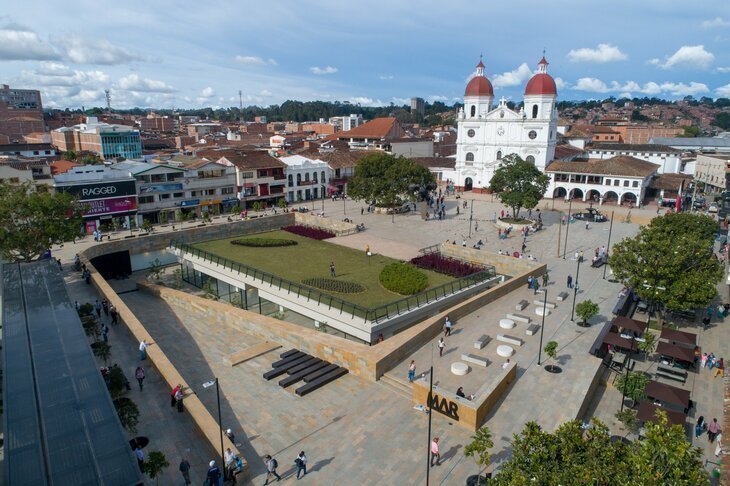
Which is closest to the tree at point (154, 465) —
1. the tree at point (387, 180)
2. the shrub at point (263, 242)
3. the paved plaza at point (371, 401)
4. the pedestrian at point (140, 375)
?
the paved plaza at point (371, 401)

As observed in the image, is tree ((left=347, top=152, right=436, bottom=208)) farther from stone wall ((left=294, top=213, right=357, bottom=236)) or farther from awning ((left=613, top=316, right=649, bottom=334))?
awning ((left=613, top=316, right=649, bottom=334))

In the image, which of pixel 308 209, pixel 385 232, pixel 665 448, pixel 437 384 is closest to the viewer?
pixel 665 448

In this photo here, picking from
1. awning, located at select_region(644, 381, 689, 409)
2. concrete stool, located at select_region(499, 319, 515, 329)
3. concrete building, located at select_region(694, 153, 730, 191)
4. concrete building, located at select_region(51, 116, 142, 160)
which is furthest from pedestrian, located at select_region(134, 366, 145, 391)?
concrete building, located at select_region(694, 153, 730, 191)

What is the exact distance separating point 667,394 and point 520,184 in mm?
31800

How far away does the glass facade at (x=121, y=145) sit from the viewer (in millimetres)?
87750

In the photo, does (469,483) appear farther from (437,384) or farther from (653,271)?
→ (653,271)

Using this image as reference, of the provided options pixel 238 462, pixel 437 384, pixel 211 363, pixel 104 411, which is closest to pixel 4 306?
pixel 211 363

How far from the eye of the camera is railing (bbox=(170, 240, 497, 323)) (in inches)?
1031

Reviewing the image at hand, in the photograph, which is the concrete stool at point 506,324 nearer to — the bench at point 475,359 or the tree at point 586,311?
the tree at point 586,311

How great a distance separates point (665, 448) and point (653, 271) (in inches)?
814

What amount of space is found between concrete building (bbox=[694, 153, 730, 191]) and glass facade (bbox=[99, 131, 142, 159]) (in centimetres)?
9445

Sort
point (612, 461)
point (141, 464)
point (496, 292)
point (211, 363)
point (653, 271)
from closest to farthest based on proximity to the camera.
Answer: point (612, 461), point (141, 464), point (211, 363), point (653, 271), point (496, 292)

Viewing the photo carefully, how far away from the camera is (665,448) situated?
10062mm

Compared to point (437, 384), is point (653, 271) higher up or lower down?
higher up
